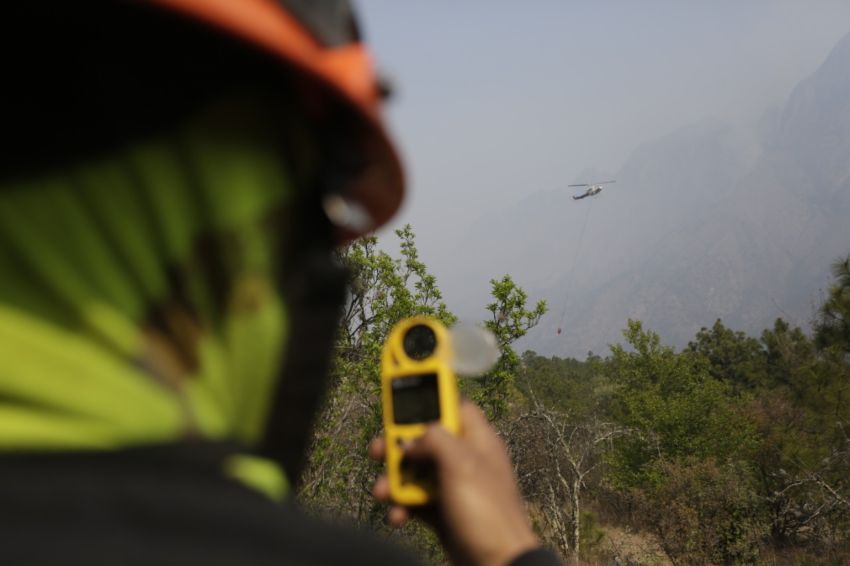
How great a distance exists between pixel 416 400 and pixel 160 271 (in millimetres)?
531

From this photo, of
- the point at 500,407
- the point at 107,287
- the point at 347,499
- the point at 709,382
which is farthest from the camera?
the point at 709,382

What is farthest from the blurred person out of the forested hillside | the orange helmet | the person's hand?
the forested hillside

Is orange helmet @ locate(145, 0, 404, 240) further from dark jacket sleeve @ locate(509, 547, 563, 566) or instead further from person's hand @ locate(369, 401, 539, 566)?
dark jacket sleeve @ locate(509, 547, 563, 566)

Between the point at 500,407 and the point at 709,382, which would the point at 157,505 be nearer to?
the point at 500,407

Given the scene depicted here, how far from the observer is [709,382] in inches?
1105

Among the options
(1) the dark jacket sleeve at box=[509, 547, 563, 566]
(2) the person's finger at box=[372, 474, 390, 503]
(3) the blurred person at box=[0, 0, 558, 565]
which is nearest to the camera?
(3) the blurred person at box=[0, 0, 558, 565]

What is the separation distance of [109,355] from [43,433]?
75 mm

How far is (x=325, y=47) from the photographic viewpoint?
2.00 feet

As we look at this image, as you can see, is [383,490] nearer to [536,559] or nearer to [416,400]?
[416,400]

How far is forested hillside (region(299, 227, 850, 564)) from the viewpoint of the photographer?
344 inches

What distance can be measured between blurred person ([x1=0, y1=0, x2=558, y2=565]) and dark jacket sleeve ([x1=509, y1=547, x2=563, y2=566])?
1.39 feet

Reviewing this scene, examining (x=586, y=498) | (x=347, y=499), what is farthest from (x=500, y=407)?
(x=586, y=498)

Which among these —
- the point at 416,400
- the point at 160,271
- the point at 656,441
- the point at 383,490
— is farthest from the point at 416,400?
the point at 656,441

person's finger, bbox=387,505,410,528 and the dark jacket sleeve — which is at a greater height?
person's finger, bbox=387,505,410,528
